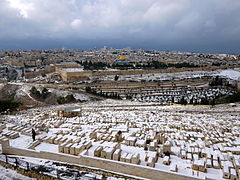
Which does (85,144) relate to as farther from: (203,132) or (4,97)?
(4,97)

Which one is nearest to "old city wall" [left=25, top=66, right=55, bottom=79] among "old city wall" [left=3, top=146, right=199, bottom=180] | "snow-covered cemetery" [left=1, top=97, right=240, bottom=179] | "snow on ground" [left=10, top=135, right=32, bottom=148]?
"snow-covered cemetery" [left=1, top=97, right=240, bottom=179]

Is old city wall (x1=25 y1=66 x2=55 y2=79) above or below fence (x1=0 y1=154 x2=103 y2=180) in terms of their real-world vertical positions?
above

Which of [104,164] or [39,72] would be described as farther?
[39,72]

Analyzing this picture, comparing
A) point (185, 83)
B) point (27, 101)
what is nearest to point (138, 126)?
point (27, 101)

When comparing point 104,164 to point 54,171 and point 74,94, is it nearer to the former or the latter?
point 54,171

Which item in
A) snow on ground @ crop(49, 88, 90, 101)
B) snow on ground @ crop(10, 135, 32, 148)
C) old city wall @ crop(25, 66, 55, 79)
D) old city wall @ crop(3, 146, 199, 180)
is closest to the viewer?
old city wall @ crop(3, 146, 199, 180)

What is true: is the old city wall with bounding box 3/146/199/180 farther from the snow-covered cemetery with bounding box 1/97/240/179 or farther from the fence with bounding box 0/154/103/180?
the fence with bounding box 0/154/103/180

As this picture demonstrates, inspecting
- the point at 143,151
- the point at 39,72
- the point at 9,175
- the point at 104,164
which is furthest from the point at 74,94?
the point at 39,72

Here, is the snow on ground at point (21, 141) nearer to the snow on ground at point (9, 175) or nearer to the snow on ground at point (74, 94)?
the snow on ground at point (9, 175)
